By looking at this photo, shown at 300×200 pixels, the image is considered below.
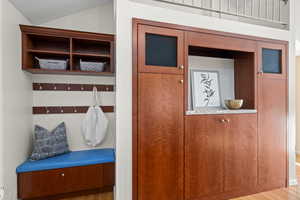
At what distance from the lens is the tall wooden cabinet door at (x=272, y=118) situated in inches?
89.7

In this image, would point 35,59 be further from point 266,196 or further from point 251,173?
→ point 266,196

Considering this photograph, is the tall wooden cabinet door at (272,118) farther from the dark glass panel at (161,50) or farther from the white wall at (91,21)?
the white wall at (91,21)

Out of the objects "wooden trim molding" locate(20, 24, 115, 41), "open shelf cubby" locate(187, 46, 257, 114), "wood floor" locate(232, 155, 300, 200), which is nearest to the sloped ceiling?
"wooden trim molding" locate(20, 24, 115, 41)

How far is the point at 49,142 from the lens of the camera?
2139 millimetres

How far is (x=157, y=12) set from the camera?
183cm

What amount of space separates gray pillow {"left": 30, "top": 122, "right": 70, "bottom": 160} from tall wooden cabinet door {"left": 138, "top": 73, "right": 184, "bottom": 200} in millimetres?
A: 1145

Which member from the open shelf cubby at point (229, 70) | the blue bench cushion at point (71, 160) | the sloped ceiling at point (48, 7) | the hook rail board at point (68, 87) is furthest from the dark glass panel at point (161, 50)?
the blue bench cushion at point (71, 160)

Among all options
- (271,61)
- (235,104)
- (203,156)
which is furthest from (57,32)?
(271,61)

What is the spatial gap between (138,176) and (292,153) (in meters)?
2.24

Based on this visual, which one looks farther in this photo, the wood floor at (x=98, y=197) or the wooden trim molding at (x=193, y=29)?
the wood floor at (x=98, y=197)

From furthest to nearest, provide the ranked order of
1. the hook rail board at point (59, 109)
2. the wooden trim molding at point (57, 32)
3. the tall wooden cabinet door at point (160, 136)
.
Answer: the hook rail board at point (59, 109) < the wooden trim molding at point (57, 32) < the tall wooden cabinet door at point (160, 136)

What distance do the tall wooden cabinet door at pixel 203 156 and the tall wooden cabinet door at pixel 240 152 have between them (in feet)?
0.30

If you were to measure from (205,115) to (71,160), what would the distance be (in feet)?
5.43

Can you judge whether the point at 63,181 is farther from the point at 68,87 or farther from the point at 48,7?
the point at 48,7
